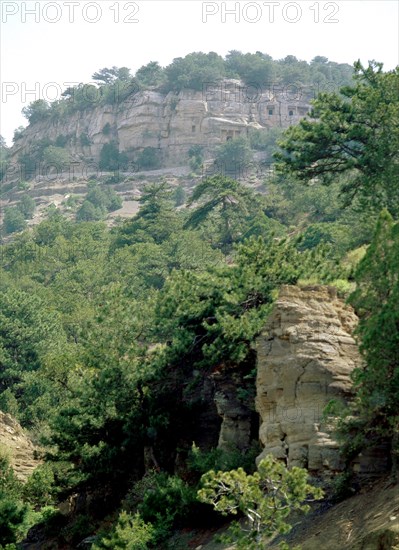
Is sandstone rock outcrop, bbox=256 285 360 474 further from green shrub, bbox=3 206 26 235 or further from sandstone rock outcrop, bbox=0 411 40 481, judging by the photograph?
green shrub, bbox=3 206 26 235

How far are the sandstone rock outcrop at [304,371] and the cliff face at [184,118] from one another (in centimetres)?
10128

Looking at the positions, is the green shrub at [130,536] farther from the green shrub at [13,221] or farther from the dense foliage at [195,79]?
the dense foliage at [195,79]

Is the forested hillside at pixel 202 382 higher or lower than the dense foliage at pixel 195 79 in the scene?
lower

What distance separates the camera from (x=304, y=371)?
16.4m

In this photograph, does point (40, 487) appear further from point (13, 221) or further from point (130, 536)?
point (13, 221)

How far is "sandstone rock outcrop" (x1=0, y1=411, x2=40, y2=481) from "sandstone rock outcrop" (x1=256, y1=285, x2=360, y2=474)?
1464 centimetres

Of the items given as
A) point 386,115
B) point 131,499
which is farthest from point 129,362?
point 386,115

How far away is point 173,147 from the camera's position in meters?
119

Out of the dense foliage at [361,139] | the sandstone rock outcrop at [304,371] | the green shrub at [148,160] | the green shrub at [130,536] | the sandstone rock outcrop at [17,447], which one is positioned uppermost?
the dense foliage at [361,139]

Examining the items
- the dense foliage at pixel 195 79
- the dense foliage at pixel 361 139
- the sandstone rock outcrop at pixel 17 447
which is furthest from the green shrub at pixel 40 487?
the dense foliage at pixel 195 79

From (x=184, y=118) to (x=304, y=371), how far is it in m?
107

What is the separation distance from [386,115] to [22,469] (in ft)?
53.8

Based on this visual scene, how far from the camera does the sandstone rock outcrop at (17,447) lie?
98.3 feet

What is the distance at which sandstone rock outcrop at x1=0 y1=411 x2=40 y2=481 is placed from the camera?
98.3 ft
